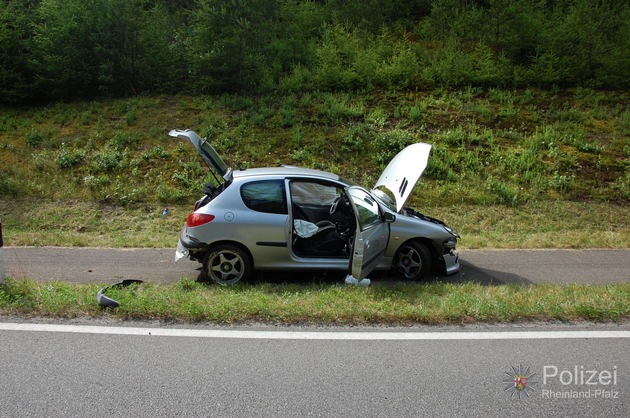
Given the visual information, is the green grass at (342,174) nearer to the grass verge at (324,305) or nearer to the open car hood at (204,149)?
the grass verge at (324,305)

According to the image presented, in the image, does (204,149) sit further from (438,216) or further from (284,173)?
(438,216)

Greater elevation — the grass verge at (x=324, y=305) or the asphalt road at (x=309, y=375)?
the grass verge at (x=324, y=305)

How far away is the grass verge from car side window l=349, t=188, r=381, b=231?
913 millimetres

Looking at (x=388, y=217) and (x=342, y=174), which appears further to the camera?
(x=342, y=174)

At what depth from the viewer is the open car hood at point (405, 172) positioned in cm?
692

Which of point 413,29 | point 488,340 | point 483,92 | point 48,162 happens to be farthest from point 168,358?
point 413,29

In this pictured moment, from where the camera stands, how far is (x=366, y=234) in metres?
6.34

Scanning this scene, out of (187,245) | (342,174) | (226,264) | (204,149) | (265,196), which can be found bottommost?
(226,264)

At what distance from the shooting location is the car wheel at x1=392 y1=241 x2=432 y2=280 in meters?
7.24

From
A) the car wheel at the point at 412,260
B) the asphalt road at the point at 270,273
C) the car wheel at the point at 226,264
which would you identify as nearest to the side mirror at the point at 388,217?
the car wheel at the point at 412,260

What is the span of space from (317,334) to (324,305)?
0.59m

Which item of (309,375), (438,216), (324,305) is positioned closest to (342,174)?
(438,216)

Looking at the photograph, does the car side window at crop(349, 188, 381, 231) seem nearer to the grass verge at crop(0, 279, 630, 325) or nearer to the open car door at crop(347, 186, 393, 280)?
the open car door at crop(347, 186, 393, 280)

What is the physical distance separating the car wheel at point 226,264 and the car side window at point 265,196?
65 centimetres
